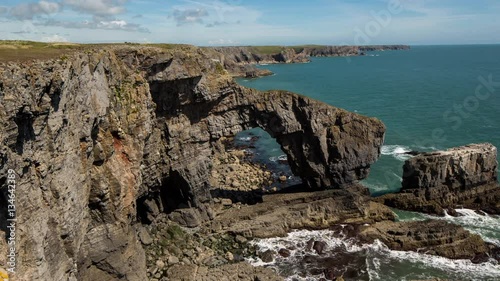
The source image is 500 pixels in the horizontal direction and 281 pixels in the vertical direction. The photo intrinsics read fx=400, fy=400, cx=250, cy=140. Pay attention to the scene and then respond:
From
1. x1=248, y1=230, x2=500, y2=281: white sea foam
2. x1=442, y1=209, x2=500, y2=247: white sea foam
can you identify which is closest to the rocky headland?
x1=248, y1=230, x2=500, y2=281: white sea foam

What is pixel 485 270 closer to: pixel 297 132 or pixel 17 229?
pixel 297 132

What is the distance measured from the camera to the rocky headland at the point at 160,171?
17969 mm

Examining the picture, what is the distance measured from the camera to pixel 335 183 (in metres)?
43.3

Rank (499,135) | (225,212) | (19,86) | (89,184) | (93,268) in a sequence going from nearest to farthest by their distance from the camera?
(19,86) < (89,184) < (93,268) < (225,212) < (499,135)

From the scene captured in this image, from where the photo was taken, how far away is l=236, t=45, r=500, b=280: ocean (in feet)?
111

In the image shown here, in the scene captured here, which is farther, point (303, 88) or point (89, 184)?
point (303, 88)

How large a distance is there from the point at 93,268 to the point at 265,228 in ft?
55.9

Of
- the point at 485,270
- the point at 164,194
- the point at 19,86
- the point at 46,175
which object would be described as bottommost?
the point at 485,270

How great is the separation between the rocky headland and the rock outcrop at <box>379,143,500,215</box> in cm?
162

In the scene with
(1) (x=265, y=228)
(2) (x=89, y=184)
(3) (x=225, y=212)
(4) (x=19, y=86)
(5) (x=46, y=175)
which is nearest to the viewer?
(4) (x=19, y=86)

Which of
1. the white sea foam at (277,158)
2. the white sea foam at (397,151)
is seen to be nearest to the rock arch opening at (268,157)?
the white sea foam at (277,158)

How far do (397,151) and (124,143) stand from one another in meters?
46.9

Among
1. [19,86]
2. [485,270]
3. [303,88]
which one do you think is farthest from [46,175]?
[303,88]

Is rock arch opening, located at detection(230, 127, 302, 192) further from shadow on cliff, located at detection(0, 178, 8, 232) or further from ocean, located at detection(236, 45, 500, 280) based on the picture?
shadow on cliff, located at detection(0, 178, 8, 232)
